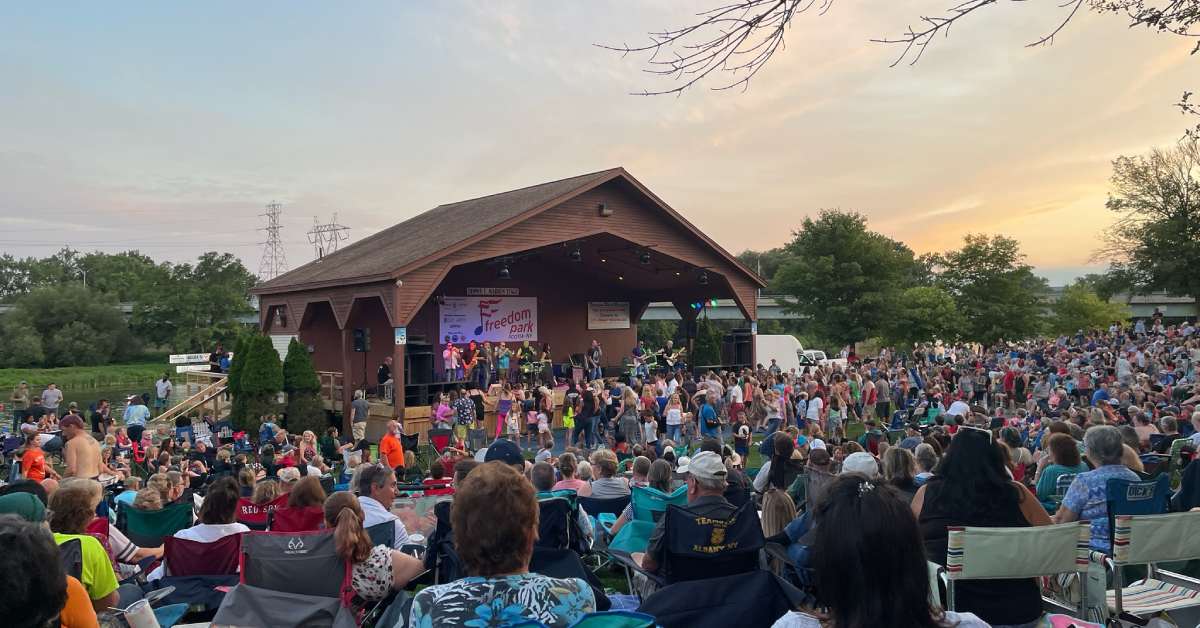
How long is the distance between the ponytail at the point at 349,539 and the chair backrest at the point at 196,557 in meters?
1.34

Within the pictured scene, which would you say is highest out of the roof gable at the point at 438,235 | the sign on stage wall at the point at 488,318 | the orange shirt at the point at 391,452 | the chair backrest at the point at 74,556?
the roof gable at the point at 438,235

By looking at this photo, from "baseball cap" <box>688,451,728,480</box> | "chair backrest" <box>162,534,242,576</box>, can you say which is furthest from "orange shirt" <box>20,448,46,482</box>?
"baseball cap" <box>688,451,728,480</box>

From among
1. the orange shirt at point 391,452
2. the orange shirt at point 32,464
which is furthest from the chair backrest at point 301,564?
the orange shirt at point 391,452

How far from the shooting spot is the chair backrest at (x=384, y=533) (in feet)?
15.2

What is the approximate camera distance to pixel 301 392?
18.9m

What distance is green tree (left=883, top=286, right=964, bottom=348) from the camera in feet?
134

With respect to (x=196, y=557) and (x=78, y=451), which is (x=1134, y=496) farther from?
(x=78, y=451)

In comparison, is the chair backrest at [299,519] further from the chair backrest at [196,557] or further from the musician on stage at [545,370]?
the musician on stage at [545,370]

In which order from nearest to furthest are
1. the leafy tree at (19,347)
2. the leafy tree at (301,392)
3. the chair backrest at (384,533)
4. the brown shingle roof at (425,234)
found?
the chair backrest at (384,533), the leafy tree at (301,392), the brown shingle roof at (425,234), the leafy tree at (19,347)

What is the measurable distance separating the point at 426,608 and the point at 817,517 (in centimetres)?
108

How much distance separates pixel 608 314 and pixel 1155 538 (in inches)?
955

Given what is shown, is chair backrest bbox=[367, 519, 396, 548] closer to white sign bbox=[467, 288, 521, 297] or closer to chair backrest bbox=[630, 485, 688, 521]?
chair backrest bbox=[630, 485, 688, 521]

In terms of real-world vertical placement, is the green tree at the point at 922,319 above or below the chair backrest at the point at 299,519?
above

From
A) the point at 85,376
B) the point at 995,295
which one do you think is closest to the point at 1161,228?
the point at 995,295
